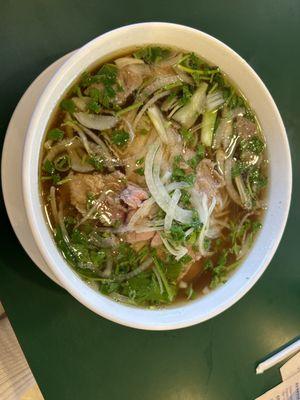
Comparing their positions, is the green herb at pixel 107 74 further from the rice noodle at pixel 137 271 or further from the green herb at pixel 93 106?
the rice noodle at pixel 137 271

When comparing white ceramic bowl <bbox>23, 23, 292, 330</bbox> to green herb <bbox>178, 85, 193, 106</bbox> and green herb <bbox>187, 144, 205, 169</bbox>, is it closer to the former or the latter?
green herb <bbox>178, 85, 193, 106</bbox>

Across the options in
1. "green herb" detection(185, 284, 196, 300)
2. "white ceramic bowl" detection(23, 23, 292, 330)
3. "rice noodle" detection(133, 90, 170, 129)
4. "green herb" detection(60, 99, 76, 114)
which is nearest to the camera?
"white ceramic bowl" detection(23, 23, 292, 330)

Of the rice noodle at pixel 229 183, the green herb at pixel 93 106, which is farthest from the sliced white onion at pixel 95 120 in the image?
the rice noodle at pixel 229 183

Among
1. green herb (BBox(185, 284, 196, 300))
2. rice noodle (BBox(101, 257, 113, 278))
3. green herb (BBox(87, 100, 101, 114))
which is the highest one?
green herb (BBox(87, 100, 101, 114))

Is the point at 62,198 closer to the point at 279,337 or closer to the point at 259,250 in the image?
the point at 259,250

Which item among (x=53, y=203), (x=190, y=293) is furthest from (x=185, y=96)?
(x=190, y=293)

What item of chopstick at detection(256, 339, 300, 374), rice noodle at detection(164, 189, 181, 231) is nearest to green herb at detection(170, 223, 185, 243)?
rice noodle at detection(164, 189, 181, 231)

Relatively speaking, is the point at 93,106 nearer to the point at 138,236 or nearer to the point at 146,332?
the point at 138,236
